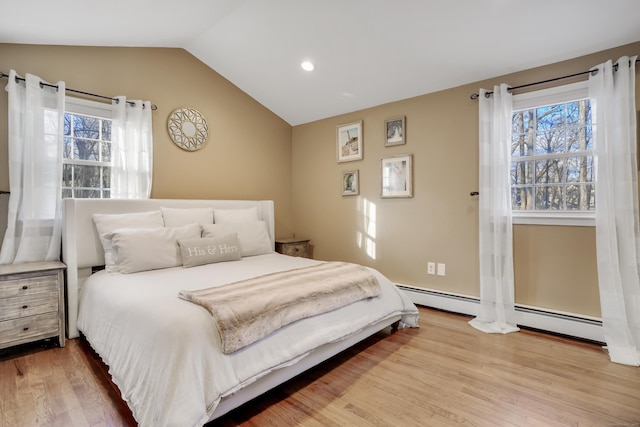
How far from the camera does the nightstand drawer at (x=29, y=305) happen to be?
2.22 m

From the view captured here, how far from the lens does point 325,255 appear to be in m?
4.39

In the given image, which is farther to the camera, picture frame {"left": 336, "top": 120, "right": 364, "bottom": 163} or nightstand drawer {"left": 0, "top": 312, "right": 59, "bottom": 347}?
picture frame {"left": 336, "top": 120, "right": 364, "bottom": 163}

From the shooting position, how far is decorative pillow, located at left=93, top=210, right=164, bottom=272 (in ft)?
8.45

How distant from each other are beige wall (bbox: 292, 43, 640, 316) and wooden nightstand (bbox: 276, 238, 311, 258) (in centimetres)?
21

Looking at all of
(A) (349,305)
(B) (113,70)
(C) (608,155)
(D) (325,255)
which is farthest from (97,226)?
(C) (608,155)

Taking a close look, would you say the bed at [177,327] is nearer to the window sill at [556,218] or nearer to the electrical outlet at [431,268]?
the electrical outlet at [431,268]

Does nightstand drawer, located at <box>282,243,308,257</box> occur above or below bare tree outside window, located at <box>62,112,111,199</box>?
below

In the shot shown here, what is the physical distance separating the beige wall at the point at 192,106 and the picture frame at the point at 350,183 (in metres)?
0.99

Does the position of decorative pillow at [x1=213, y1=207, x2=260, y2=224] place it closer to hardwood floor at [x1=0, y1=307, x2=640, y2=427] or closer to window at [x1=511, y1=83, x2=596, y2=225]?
hardwood floor at [x1=0, y1=307, x2=640, y2=427]

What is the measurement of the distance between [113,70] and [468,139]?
11.4 feet

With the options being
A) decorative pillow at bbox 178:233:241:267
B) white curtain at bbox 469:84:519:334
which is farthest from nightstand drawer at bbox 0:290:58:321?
white curtain at bbox 469:84:519:334

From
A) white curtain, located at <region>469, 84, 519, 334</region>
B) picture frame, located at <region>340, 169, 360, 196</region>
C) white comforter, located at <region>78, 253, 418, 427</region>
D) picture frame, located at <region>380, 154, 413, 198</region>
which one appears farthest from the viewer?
picture frame, located at <region>340, 169, 360, 196</region>

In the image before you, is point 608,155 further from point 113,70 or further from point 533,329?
point 113,70

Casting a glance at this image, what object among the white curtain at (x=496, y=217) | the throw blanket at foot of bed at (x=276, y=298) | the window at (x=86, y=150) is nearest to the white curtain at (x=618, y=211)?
the white curtain at (x=496, y=217)
